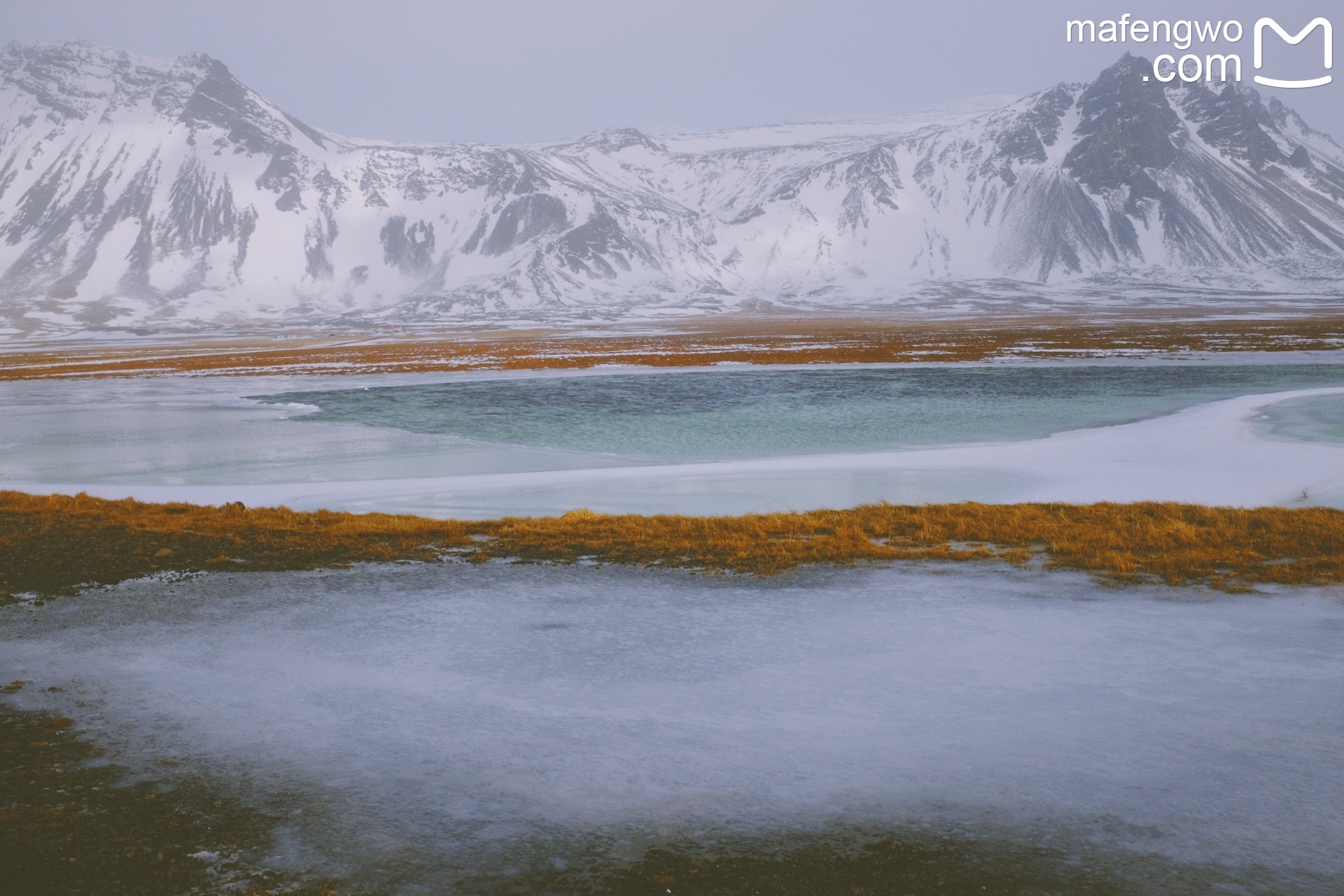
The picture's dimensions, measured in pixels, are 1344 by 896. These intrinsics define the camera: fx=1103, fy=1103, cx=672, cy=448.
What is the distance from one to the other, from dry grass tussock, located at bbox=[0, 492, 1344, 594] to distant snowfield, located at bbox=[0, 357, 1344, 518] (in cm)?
183

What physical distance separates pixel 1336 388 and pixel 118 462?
126 ft

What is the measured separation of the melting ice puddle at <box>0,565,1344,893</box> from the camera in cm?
→ 693

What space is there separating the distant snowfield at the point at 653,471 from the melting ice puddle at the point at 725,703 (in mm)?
6747

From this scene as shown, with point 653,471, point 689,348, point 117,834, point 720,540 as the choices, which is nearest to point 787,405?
point 653,471

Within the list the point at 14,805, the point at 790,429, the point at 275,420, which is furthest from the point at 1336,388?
the point at 14,805

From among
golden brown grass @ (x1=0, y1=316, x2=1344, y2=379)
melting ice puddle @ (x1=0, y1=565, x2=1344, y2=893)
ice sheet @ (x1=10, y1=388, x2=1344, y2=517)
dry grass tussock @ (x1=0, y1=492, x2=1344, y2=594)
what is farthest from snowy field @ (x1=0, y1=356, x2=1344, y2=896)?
golden brown grass @ (x1=0, y1=316, x2=1344, y2=379)

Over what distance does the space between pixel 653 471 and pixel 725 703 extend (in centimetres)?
1426

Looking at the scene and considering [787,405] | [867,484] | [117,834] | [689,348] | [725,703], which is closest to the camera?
[117,834]

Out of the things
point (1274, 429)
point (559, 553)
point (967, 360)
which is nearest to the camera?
point (559, 553)

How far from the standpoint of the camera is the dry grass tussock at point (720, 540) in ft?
46.3

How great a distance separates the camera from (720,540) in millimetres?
15594

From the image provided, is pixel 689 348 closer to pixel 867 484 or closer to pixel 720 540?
pixel 867 484

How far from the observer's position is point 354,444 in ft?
93.0

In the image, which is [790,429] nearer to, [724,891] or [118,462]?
[118,462]
